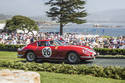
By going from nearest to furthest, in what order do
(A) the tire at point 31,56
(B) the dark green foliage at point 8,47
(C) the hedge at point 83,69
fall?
(C) the hedge at point 83,69, (A) the tire at point 31,56, (B) the dark green foliage at point 8,47

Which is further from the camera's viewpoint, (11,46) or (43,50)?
(11,46)

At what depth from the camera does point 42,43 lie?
47.0 feet

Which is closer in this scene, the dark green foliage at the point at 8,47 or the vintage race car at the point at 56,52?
the vintage race car at the point at 56,52

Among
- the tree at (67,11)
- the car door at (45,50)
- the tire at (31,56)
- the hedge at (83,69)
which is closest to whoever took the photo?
the hedge at (83,69)

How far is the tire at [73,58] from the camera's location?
42.5 feet

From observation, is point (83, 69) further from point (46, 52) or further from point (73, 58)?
point (46, 52)

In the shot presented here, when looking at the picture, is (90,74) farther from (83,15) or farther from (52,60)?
(83,15)

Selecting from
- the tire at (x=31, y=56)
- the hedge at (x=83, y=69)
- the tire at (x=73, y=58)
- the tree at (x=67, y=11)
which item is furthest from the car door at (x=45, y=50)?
the tree at (x=67, y=11)

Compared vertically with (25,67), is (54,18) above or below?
above

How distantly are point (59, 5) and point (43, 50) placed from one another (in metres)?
33.0

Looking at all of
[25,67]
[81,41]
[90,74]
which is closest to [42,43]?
[25,67]

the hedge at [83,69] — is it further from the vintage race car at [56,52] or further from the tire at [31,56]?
the tire at [31,56]

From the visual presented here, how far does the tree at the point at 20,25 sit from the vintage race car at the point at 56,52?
42.4m

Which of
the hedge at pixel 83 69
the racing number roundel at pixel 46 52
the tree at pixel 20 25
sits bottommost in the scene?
the hedge at pixel 83 69
